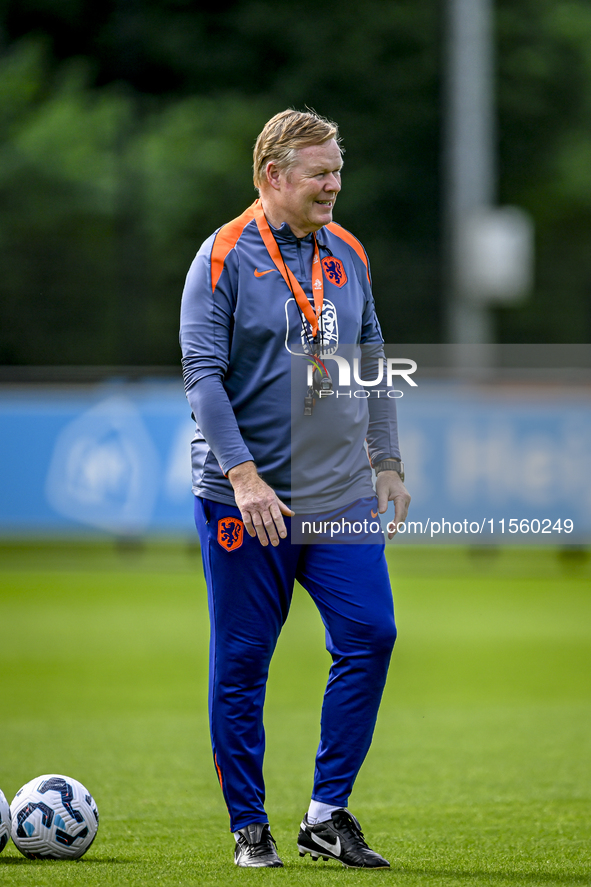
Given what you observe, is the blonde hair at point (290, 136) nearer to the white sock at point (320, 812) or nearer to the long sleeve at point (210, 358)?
the long sleeve at point (210, 358)

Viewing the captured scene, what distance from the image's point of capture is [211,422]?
3.84m

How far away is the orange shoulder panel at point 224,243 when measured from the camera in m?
3.93

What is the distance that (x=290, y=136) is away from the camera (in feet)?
13.1

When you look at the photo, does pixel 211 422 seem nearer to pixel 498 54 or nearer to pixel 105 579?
pixel 105 579

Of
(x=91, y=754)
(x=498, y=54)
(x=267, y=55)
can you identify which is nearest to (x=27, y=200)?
(x=267, y=55)

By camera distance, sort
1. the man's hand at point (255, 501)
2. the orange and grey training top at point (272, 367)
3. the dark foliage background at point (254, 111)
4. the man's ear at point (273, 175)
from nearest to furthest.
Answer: the man's hand at point (255, 501) < the orange and grey training top at point (272, 367) < the man's ear at point (273, 175) < the dark foliage background at point (254, 111)

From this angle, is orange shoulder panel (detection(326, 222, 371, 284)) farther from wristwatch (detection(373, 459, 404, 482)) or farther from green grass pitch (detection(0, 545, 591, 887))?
green grass pitch (detection(0, 545, 591, 887))

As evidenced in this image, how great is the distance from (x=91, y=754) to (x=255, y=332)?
9.33ft

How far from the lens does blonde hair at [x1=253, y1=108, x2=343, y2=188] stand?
13.1 feet

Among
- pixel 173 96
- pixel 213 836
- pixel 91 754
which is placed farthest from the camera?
pixel 173 96

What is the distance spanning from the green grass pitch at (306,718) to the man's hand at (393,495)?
→ 22.3 inches

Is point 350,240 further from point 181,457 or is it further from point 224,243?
point 181,457

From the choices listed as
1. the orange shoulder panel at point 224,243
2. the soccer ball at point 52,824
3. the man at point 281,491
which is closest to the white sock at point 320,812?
the man at point 281,491

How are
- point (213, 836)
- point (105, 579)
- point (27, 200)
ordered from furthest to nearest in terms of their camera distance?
point (27, 200) < point (105, 579) < point (213, 836)
